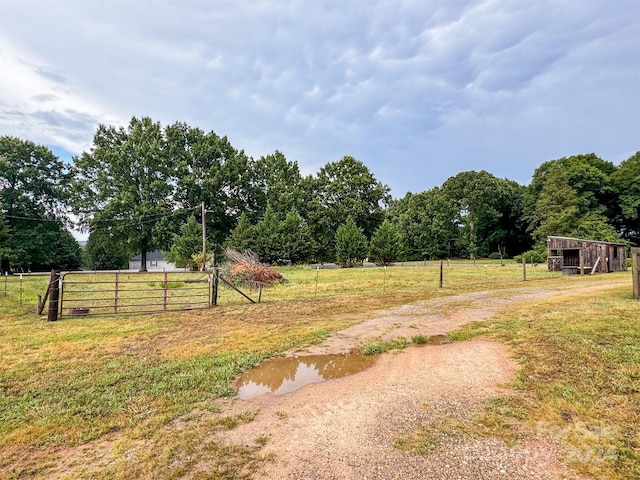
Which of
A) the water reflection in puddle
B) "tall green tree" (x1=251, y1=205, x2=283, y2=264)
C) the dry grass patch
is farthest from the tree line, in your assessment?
the dry grass patch

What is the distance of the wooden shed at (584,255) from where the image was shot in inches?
847

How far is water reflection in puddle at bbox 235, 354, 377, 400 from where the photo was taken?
4578 millimetres

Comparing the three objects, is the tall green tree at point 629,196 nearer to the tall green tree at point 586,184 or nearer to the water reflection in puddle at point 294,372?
the tall green tree at point 586,184

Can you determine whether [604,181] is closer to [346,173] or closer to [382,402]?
[346,173]

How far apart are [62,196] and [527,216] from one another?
5661cm

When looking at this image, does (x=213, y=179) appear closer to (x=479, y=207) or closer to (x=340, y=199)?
(x=340, y=199)

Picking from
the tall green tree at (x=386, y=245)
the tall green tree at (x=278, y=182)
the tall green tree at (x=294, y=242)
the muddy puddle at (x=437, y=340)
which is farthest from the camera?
the tall green tree at (x=278, y=182)

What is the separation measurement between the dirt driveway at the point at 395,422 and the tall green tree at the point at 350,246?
2759cm

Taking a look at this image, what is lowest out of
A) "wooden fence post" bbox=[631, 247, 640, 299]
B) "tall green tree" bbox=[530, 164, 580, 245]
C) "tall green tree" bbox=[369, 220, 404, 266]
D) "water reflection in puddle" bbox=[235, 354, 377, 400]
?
"water reflection in puddle" bbox=[235, 354, 377, 400]

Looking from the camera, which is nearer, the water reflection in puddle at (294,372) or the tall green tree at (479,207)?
the water reflection in puddle at (294,372)

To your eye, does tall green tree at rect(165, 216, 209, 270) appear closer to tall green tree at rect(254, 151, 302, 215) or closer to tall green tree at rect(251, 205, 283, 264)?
tall green tree at rect(251, 205, 283, 264)

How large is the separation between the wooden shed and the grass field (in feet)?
48.4

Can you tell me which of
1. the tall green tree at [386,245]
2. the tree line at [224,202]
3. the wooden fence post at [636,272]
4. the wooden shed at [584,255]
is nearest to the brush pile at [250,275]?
the tree line at [224,202]

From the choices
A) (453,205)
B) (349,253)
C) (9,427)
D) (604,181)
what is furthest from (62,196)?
(604,181)
